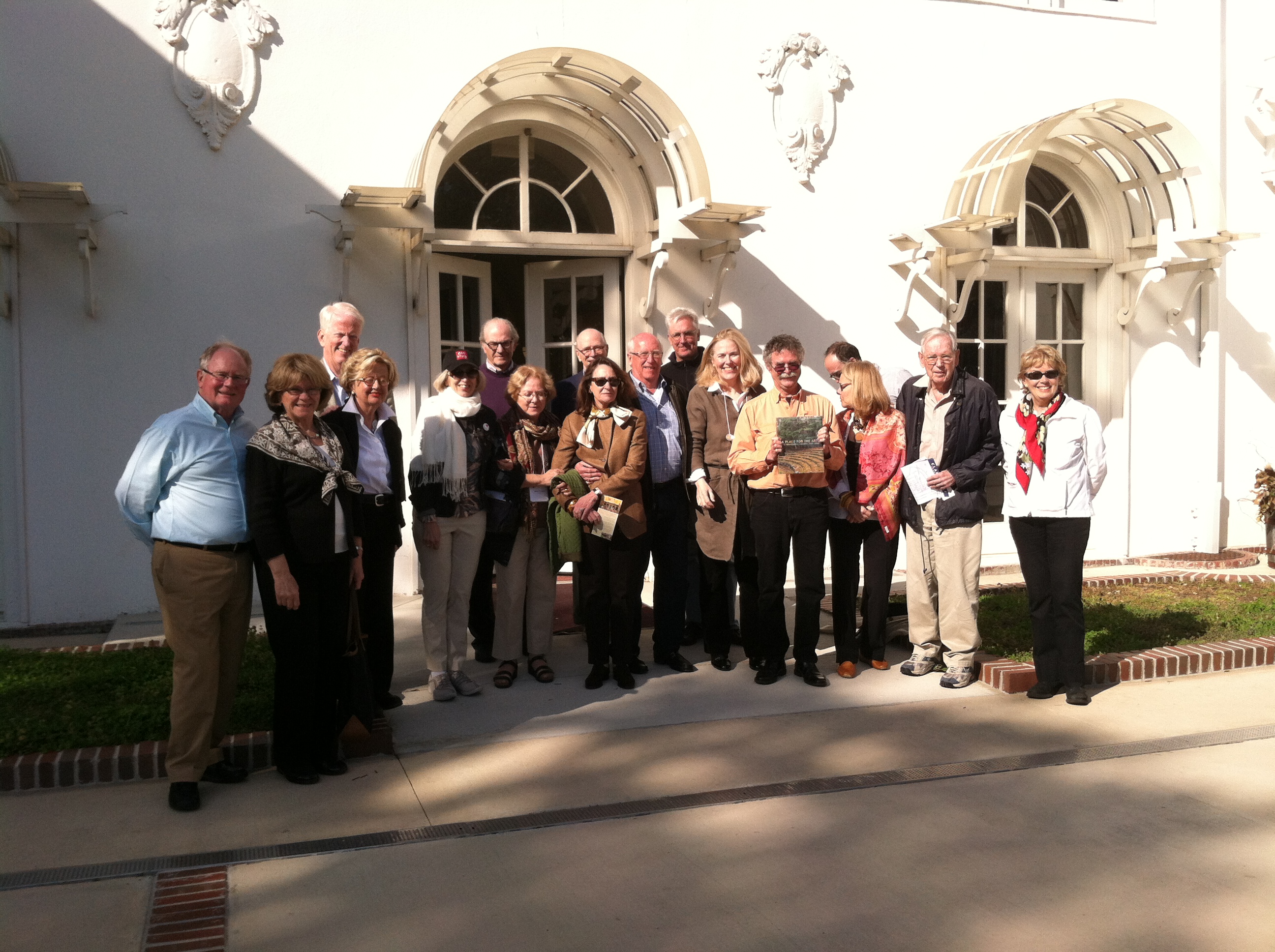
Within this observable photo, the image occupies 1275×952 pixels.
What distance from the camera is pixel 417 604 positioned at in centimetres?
820

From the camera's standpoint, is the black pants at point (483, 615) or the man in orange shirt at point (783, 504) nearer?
the man in orange shirt at point (783, 504)

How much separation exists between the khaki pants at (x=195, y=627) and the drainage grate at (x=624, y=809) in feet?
1.88

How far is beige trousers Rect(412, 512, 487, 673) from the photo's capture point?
5.67m

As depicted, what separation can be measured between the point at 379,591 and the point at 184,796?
4.38 feet

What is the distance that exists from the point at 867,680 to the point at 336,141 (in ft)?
16.9

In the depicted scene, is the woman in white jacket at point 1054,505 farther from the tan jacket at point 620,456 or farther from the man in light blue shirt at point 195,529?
the man in light blue shirt at point 195,529

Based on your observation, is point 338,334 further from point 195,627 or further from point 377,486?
point 195,627

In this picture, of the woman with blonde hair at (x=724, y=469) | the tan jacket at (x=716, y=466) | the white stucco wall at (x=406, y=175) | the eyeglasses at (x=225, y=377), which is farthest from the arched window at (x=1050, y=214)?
the eyeglasses at (x=225, y=377)

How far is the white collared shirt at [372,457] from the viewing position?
16.9 ft

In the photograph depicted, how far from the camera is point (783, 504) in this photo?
5941mm

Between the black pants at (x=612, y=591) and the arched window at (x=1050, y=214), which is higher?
the arched window at (x=1050, y=214)

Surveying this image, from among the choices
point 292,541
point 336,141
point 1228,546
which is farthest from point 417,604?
point 1228,546

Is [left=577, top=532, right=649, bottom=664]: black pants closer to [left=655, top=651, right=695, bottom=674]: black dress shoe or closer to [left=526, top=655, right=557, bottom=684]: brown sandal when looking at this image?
[left=526, top=655, right=557, bottom=684]: brown sandal

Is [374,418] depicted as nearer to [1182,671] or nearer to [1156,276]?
[1182,671]
